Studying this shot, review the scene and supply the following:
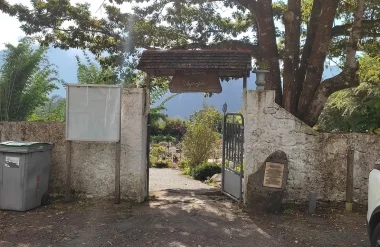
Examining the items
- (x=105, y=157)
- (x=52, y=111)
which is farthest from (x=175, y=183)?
(x=52, y=111)

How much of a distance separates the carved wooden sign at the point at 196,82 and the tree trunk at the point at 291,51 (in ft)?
8.22

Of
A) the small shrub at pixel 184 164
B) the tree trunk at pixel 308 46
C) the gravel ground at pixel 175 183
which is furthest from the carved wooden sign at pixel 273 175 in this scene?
the small shrub at pixel 184 164

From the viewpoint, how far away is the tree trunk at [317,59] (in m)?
9.64

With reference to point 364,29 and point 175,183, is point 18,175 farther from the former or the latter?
point 364,29

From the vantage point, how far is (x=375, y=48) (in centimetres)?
1235

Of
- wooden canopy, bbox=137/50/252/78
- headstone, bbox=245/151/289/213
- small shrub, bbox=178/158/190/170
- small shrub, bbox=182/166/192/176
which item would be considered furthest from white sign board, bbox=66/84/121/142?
small shrub, bbox=178/158/190/170

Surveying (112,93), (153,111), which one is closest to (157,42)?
(112,93)

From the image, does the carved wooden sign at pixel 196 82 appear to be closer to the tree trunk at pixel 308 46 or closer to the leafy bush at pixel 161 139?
the tree trunk at pixel 308 46

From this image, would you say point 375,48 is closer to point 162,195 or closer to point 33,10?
point 162,195

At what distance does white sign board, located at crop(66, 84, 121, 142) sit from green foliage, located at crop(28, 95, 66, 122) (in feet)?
19.6

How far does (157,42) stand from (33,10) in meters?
3.52

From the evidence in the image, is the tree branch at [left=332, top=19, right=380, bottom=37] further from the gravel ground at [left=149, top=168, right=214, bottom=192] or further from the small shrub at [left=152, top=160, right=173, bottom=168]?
the small shrub at [left=152, top=160, right=173, bottom=168]

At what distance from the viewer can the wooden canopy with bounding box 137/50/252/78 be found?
7867 mm

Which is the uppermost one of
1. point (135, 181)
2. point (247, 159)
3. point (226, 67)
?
point (226, 67)
